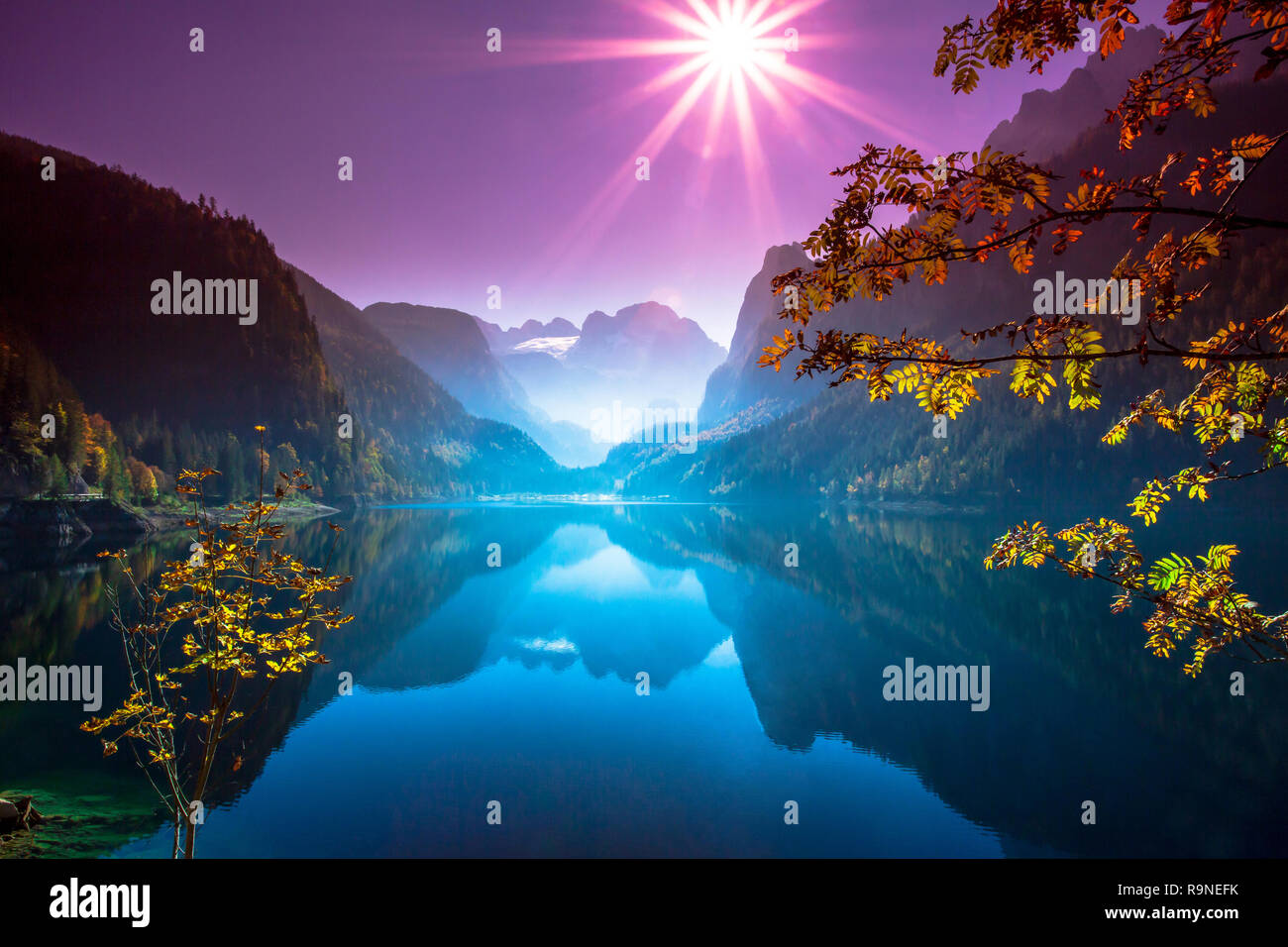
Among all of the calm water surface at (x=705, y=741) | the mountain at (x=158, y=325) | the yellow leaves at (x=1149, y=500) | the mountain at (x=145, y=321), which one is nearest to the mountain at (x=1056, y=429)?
the calm water surface at (x=705, y=741)

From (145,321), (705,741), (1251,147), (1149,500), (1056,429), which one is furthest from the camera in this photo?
(145,321)

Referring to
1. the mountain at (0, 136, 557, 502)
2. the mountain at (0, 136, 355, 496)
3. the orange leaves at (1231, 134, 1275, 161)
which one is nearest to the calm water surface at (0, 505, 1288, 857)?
the orange leaves at (1231, 134, 1275, 161)

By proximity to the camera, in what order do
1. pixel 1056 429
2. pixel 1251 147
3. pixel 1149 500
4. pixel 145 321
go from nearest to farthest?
pixel 1251 147, pixel 1149 500, pixel 1056 429, pixel 145 321

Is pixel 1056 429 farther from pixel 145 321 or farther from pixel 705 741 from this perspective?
pixel 145 321

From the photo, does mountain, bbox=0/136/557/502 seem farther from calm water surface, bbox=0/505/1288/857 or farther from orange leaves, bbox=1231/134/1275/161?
orange leaves, bbox=1231/134/1275/161

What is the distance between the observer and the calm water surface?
Result: 43.6 feet

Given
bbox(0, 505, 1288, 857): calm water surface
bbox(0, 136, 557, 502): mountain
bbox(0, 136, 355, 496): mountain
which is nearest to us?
bbox(0, 505, 1288, 857): calm water surface

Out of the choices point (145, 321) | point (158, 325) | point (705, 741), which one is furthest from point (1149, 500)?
point (145, 321)

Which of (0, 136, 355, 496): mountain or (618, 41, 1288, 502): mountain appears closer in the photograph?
(618, 41, 1288, 502): mountain

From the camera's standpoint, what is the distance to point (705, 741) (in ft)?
63.4

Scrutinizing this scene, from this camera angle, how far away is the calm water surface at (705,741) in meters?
13.3
